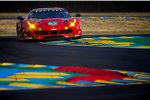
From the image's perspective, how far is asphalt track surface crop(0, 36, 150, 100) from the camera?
5.76 m

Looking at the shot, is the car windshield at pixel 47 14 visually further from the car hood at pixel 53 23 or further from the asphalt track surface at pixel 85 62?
the asphalt track surface at pixel 85 62

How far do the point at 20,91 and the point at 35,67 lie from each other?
2364mm

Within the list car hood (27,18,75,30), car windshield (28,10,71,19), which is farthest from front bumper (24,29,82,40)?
car windshield (28,10,71,19)

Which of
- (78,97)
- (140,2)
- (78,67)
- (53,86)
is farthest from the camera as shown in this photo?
(140,2)

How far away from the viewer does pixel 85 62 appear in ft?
30.1

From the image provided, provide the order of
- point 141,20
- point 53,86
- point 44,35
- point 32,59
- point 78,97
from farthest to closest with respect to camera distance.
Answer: point 141,20
point 44,35
point 32,59
point 53,86
point 78,97

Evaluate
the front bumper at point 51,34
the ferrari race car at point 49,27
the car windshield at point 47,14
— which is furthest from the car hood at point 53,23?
the car windshield at point 47,14

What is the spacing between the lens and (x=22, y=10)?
33.7m

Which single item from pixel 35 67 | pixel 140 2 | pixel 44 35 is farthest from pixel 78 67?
pixel 140 2

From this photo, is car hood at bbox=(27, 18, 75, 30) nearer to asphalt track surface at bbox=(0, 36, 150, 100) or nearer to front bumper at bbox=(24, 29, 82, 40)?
front bumper at bbox=(24, 29, 82, 40)

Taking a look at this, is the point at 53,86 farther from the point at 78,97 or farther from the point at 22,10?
the point at 22,10

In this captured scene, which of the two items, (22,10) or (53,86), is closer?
(53,86)

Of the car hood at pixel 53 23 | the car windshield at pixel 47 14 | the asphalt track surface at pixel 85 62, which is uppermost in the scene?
the car windshield at pixel 47 14

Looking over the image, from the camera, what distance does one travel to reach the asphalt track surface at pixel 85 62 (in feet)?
18.9
